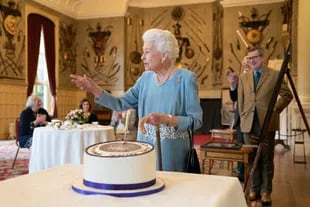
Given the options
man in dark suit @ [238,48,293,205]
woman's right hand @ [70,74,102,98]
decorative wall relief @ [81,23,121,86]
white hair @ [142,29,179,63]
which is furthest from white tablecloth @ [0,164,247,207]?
decorative wall relief @ [81,23,121,86]

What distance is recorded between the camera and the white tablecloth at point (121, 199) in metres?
0.95

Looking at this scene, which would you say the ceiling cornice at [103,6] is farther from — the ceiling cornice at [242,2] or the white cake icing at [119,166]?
the white cake icing at [119,166]

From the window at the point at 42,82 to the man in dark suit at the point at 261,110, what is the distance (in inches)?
356

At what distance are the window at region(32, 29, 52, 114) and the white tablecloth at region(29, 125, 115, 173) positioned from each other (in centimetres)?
746

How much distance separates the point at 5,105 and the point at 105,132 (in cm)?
634

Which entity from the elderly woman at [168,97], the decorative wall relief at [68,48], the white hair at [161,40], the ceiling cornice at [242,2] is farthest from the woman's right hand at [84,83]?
the decorative wall relief at [68,48]

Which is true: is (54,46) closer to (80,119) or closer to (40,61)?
(40,61)

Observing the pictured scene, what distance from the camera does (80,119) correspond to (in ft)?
16.7

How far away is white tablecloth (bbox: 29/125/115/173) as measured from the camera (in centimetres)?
424

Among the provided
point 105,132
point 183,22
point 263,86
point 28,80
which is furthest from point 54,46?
point 263,86

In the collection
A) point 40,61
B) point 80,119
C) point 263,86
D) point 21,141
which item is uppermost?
point 40,61

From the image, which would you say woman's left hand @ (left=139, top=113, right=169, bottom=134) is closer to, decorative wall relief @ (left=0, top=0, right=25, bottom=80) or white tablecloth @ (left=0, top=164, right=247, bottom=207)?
white tablecloth @ (left=0, top=164, right=247, bottom=207)

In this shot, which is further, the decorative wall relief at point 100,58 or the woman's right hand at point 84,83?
the decorative wall relief at point 100,58

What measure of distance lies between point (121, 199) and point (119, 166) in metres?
0.09
